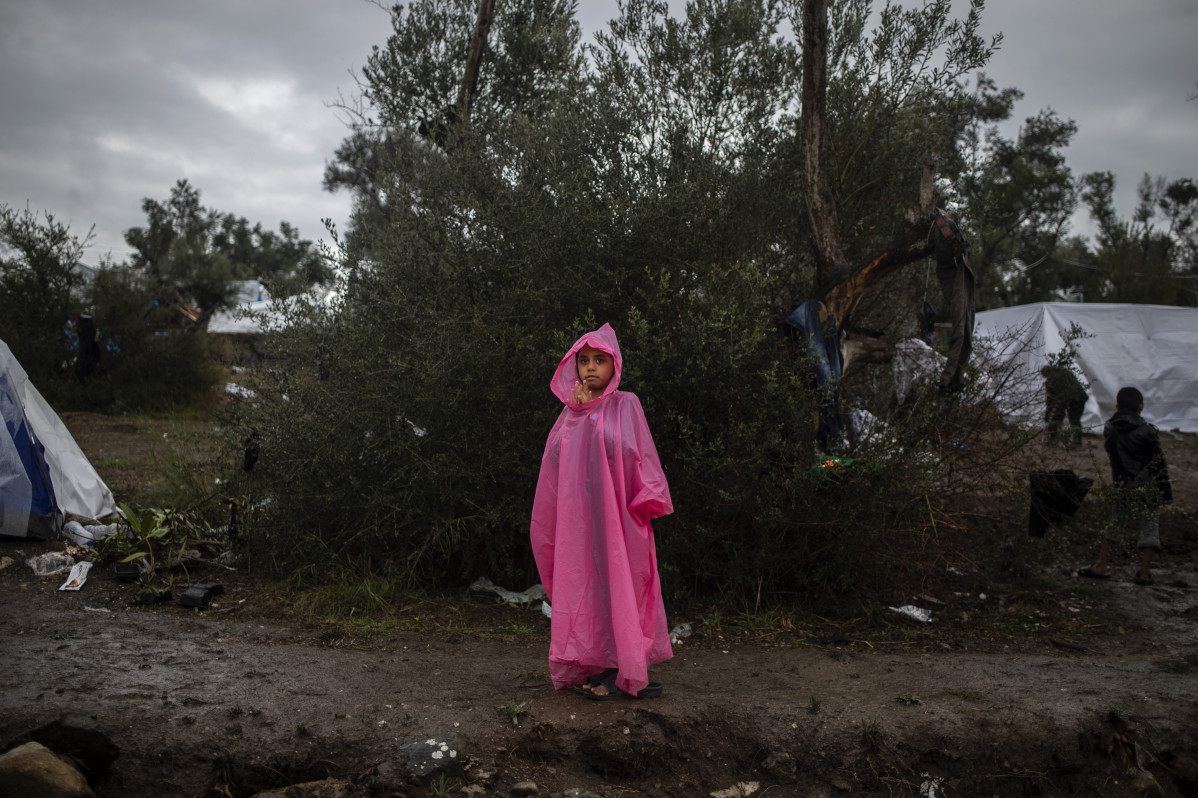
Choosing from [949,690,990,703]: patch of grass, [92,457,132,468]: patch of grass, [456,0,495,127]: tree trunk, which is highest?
[456,0,495,127]: tree trunk

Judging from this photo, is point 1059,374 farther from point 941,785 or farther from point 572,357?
point 572,357

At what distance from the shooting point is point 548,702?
3.53 m

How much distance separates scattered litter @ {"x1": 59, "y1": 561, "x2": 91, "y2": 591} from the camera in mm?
5332

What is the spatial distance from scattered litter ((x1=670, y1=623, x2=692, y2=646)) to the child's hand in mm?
1924

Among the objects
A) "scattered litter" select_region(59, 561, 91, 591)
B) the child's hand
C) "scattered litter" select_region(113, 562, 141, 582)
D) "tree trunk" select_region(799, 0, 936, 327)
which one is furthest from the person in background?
"scattered litter" select_region(59, 561, 91, 591)

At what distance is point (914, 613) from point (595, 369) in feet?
10.3

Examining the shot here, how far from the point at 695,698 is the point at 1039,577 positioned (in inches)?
158

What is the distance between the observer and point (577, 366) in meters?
3.72

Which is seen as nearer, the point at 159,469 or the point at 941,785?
the point at 941,785

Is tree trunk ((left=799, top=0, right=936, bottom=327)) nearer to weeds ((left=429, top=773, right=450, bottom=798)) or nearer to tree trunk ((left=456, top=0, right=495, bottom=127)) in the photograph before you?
weeds ((left=429, top=773, right=450, bottom=798))

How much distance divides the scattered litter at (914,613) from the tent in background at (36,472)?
630 cm

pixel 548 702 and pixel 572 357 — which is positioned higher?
pixel 572 357

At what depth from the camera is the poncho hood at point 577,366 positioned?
11.9ft

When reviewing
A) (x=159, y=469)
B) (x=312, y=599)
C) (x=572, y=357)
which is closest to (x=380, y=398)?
(x=312, y=599)
